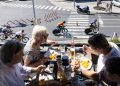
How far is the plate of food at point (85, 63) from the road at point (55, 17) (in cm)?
1981

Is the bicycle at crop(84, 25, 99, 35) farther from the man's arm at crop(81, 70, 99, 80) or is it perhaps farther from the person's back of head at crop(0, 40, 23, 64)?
the person's back of head at crop(0, 40, 23, 64)

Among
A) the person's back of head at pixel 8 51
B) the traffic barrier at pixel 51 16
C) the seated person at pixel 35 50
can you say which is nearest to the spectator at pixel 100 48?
the seated person at pixel 35 50

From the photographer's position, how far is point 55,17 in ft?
109

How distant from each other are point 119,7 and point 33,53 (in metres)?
32.9

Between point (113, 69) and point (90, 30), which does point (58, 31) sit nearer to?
point (90, 30)

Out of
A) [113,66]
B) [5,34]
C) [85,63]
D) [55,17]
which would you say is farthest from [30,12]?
[113,66]

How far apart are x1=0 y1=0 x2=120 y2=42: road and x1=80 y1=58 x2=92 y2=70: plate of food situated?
19812 millimetres

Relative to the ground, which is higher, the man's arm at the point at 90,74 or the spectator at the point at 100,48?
the spectator at the point at 100,48

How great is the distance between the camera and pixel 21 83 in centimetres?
500

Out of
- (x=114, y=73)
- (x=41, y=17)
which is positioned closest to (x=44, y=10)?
(x=41, y=17)

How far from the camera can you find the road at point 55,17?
2867 cm

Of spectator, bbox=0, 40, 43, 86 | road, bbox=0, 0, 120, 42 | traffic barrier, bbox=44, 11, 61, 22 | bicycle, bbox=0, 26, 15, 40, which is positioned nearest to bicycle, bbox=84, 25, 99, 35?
road, bbox=0, 0, 120, 42

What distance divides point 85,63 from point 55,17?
90.0ft

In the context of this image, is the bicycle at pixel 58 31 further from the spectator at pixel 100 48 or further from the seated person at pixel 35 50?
the spectator at pixel 100 48
